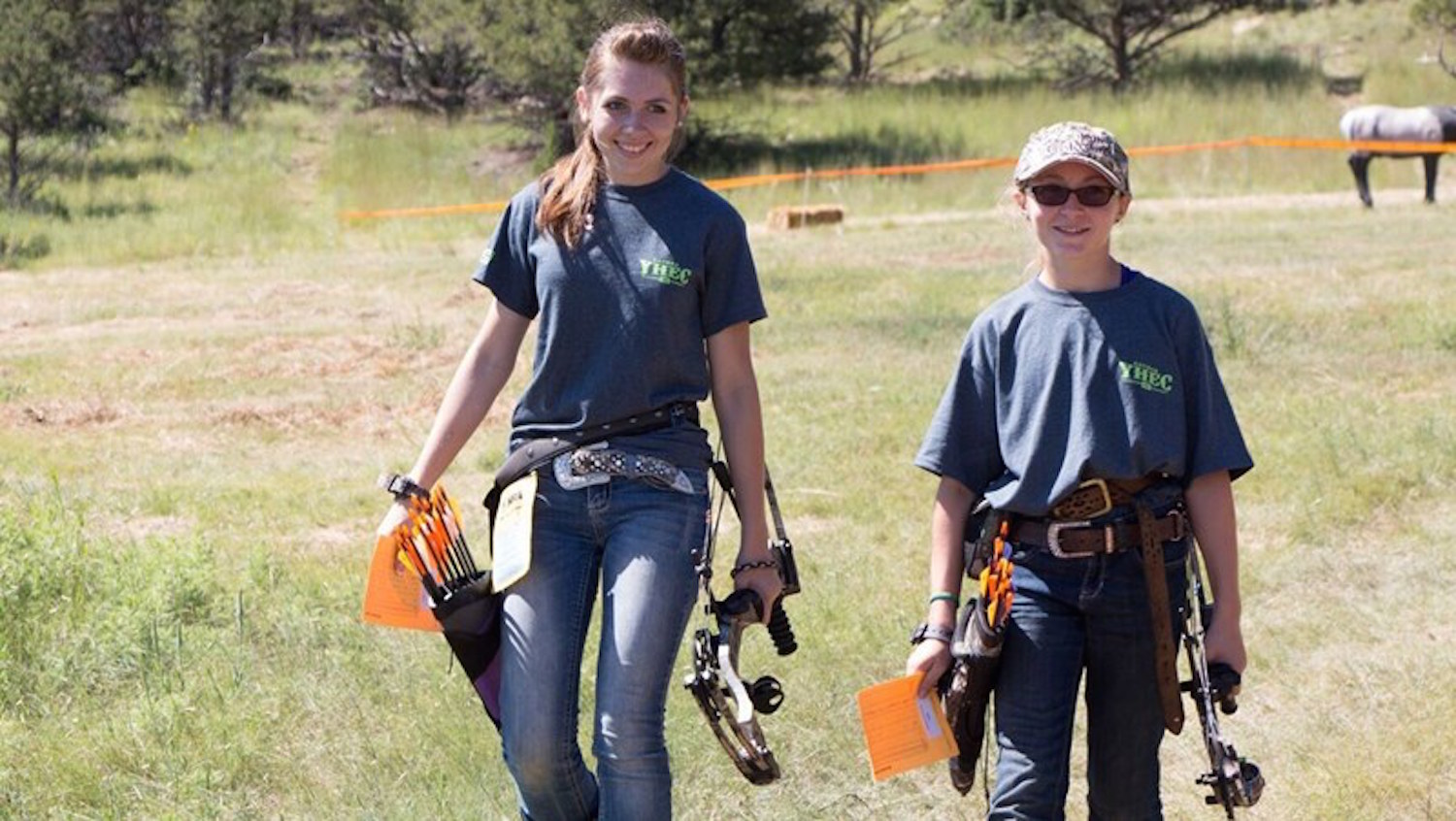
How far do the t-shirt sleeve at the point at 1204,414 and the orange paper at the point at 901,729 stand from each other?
0.70 meters

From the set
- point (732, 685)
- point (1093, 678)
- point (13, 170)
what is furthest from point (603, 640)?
point (13, 170)

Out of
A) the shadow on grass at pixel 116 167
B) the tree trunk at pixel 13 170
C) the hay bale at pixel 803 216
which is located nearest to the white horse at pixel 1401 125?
the hay bale at pixel 803 216

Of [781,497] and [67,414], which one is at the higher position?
[781,497]

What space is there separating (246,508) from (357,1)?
28.9 metres

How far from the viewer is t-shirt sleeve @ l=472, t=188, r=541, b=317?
4.64 m

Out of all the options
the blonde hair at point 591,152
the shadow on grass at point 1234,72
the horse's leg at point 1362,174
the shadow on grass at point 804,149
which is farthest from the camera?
the shadow on grass at point 1234,72

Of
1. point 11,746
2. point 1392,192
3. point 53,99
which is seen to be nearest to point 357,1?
point 53,99

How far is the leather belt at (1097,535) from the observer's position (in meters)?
4.23

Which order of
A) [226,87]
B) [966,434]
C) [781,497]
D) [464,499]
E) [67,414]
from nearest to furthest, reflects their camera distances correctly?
[966,434], [781,497], [464,499], [67,414], [226,87]

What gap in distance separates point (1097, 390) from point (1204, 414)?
23 centimetres

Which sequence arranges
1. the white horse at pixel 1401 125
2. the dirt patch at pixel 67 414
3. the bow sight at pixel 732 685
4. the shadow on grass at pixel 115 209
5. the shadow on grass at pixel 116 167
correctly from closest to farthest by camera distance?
the bow sight at pixel 732 685 → the dirt patch at pixel 67 414 → the white horse at pixel 1401 125 → the shadow on grass at pixel 115 209 → the shadow on grass at pixel 116 167

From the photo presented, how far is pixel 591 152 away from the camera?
462cm

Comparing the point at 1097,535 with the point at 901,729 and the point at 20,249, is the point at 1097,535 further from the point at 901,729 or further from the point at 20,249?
the point at 20,249

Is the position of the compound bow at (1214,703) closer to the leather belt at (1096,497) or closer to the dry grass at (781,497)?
the leather belt at (1096,497)
